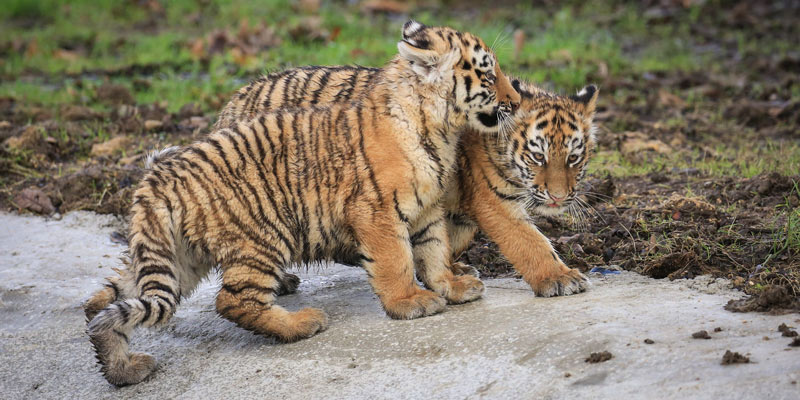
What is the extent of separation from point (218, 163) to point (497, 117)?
1.33 m

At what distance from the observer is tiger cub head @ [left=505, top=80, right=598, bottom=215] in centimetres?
428

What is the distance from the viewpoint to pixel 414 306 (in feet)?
13.5

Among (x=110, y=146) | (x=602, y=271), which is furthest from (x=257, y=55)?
(x=602, y=271)

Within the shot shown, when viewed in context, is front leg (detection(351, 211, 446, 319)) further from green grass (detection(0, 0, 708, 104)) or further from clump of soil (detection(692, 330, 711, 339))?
green grass (detection(0, 0, 708, 104))

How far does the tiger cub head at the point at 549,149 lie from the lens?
4.28m

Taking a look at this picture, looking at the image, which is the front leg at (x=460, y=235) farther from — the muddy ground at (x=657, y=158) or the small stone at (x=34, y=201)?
the small stone at (x=34, y=201)

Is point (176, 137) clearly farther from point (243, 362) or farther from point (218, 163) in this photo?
point (243, 362)

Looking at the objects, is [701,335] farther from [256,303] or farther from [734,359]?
[256,303]

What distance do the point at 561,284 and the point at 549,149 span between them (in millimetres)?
630

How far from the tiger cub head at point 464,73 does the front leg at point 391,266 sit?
652 mm

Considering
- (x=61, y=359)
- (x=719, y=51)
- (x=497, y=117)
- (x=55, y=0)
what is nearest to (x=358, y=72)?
(x=497, y=117)

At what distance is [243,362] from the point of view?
3.96 m

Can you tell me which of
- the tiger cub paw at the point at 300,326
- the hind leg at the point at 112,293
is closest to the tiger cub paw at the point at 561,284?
the tiger cub paw at the point at 300,326

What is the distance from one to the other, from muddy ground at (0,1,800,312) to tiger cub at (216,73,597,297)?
1.55ft
